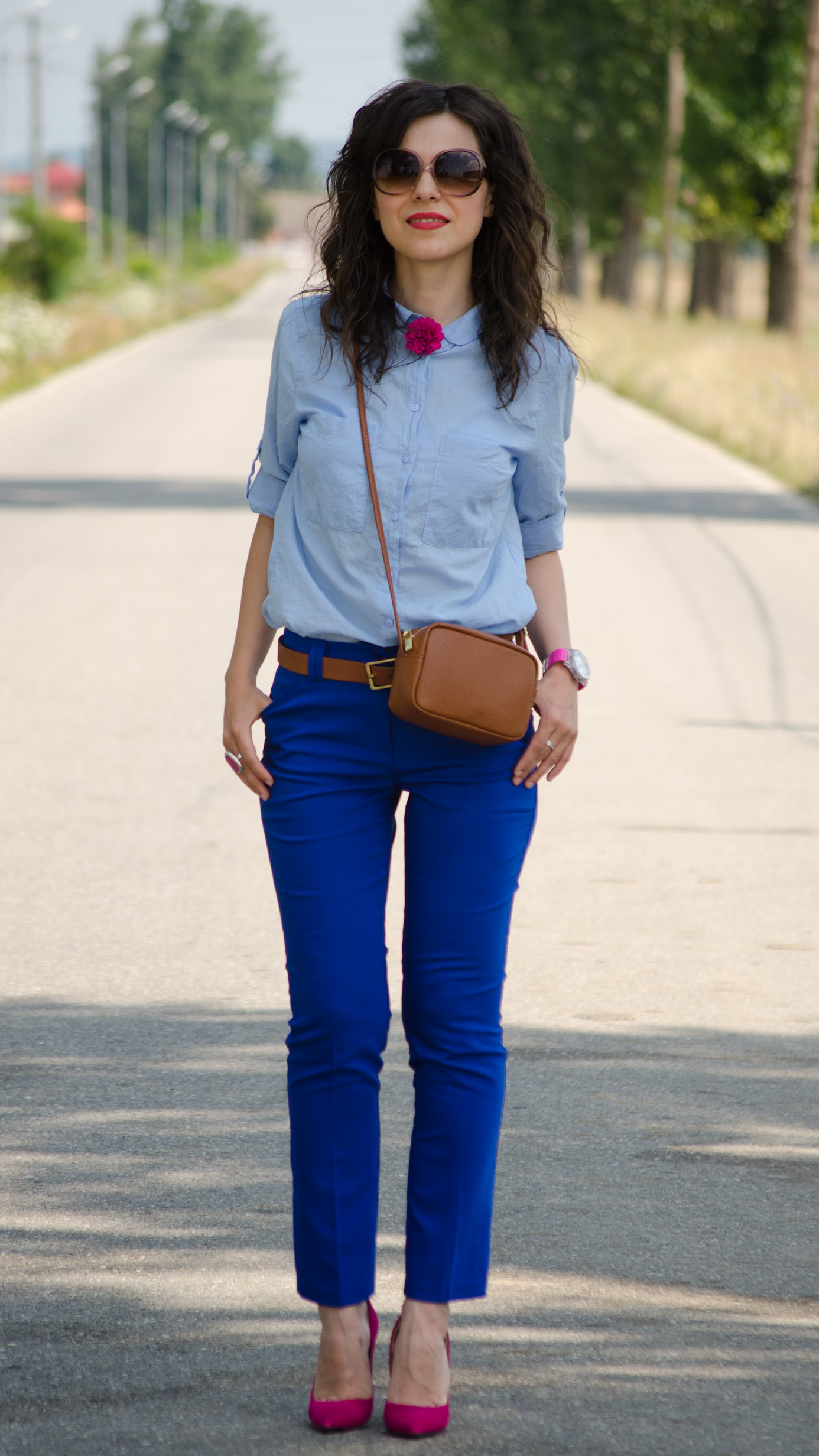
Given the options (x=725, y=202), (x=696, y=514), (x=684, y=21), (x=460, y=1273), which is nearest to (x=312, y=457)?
(x=460, y=1273)

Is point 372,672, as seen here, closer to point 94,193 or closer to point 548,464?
point 548,464

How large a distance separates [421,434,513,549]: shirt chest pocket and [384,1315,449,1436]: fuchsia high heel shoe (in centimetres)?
121

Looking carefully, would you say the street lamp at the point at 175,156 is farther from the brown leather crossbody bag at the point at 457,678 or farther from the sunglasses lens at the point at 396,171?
the brown leather crossbody bag at the point at 457,678

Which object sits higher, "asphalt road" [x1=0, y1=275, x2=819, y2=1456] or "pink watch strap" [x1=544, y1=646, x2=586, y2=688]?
"pink watch strap" [x1=544, y1=646, x2=586, y2=688]

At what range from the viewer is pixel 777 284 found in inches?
1275

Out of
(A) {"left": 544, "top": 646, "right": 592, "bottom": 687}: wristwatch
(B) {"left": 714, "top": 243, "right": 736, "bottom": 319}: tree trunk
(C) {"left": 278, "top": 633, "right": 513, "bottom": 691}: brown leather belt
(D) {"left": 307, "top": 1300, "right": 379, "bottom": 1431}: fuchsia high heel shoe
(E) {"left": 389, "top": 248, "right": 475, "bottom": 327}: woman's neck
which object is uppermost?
(E) {"left": 389, "top": 248, "right": 475, "bottom": 327}: woman's neck

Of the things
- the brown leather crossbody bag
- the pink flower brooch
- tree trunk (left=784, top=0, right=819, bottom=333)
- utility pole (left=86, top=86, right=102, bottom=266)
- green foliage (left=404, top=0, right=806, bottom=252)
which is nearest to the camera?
the brown leather crossbody bag

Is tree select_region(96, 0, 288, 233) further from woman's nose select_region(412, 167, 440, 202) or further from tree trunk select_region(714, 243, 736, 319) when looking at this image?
woman's nose select_region(412, 167, 440, 202)

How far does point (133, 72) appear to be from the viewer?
143m

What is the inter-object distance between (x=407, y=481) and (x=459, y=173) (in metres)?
0.47

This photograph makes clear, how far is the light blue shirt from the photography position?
Result: 8.37 feet

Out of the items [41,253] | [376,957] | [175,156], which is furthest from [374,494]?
[175,156]

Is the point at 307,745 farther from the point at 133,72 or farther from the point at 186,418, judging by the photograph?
the point at 133,72

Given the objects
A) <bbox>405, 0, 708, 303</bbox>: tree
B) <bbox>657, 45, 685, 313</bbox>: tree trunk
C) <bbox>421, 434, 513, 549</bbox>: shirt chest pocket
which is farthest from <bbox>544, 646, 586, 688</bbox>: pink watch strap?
<bbox>657, 45, 685, 313</bbox>: tree trunk
